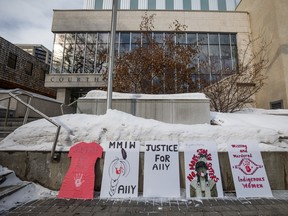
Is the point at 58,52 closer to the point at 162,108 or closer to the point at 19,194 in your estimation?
the point at 162,108

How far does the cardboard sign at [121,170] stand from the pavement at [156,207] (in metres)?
0.19

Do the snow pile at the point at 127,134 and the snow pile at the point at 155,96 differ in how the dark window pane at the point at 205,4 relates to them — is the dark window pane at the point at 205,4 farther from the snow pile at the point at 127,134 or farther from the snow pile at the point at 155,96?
the snow pile at the point at 127,134

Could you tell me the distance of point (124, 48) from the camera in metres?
16.9

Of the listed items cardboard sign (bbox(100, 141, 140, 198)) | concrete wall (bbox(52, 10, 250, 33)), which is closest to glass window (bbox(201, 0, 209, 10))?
concrete wall (bbox(52, 10, 250, 33))

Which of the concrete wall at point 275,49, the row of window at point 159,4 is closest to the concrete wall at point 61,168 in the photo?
the concrete wall at point 275,49

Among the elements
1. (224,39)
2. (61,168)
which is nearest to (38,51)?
(224,39)

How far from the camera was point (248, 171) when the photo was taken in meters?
3.75

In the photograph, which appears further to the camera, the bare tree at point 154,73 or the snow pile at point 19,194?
the bare tree at point 154,73

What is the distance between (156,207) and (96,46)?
55.3 feet

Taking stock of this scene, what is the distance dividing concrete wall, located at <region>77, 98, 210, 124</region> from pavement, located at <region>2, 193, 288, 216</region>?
2520 mm

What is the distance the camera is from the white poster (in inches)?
138

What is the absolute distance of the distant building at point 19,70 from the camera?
51.7 feet

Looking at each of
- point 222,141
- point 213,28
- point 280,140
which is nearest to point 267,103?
point 213,28

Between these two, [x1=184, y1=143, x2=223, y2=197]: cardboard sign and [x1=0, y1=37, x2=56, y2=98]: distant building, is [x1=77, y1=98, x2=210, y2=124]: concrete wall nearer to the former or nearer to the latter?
[x1=184, y1=143, x2=223, y2=197]: cardboard sign
